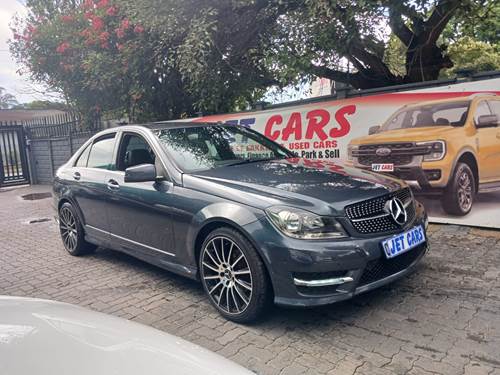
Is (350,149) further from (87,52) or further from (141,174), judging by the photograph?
(87,52)

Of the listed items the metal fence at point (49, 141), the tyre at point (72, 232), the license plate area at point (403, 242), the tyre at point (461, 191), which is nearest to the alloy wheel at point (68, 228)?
the tyre at point (72, 232)

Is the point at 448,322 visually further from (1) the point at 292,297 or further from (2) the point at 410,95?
(2) the point at 410,95

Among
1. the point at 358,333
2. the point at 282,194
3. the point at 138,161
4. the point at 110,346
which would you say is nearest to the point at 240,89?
the point at 138,161

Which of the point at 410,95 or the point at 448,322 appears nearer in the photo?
the point at 448,322

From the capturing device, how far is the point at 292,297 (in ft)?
9.50

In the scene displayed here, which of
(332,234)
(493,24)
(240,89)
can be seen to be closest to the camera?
(332,234)

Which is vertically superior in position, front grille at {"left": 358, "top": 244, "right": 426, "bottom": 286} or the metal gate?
the metal gate

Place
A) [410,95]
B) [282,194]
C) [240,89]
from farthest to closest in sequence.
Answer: [240,89], [410,95], [282,194]

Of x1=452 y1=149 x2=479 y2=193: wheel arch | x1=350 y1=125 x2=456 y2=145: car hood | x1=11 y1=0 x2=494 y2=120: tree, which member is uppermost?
x1=11 y1=0 x2=494 y2=120: tree

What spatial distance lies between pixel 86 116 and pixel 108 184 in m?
7.83

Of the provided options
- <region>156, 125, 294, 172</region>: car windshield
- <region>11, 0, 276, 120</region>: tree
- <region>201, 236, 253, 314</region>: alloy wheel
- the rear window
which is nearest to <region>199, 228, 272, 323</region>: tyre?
<region>201, 236, 253, 314</region>: alloy wheel

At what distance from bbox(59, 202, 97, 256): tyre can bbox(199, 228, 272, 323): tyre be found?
2410mm

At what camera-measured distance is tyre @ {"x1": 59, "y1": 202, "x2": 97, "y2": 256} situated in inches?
204

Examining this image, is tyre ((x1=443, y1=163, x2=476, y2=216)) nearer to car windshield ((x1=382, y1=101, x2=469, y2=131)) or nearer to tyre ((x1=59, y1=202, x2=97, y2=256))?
car windshield ((x1=382, y1=101, x2=469, y2=131))
